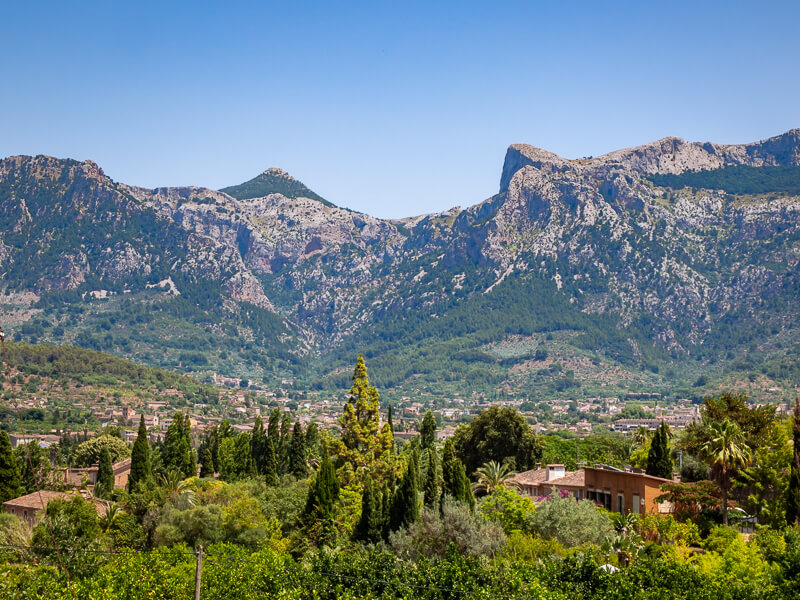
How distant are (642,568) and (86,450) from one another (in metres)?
101

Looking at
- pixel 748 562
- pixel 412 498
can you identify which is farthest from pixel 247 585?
pixel 748 562

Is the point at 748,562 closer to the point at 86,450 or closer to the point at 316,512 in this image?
the point at 316,512

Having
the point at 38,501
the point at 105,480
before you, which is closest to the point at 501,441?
the point at 105,480

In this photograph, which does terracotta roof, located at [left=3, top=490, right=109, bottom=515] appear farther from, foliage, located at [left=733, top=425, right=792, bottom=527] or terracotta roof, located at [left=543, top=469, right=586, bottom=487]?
foliage, located at [left=733, top=425, right=792, bottom=527]

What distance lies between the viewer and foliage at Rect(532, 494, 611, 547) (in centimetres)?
5278

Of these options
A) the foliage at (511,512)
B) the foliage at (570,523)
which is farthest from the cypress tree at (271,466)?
the foliage at (570,523)

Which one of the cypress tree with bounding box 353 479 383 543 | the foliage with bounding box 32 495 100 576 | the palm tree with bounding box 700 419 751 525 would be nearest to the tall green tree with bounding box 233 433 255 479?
the foliage with bounding box 32 495 100 576

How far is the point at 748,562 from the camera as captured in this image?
147ft

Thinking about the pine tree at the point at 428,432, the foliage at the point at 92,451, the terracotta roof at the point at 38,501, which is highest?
the pine tree at the point at 428,432

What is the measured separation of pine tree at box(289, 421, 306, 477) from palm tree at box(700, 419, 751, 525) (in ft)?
179

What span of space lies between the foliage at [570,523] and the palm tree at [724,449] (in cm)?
757

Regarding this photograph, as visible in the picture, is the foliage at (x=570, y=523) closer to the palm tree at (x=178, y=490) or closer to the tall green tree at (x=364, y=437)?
the tall green tree at (x=364, y=437)

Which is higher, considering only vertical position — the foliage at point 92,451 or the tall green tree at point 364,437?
the tall green tree at point 364,437

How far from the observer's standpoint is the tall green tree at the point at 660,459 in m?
66.6
